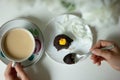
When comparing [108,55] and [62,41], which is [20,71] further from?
[108,55]

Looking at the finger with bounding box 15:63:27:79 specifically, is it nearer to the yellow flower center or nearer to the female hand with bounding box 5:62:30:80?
the female hand with bounding box 5:62:30:80

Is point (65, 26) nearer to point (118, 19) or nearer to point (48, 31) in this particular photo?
point (48, 31)

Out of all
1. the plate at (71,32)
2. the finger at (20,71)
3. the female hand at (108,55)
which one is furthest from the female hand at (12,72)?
the female hand at (108,55)

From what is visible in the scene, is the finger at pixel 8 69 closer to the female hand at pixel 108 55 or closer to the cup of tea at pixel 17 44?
the cup of tea at pixel 17 44

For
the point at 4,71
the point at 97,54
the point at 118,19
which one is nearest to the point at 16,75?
the point at 4,71

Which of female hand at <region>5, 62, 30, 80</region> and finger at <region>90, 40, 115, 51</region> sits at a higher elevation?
female hand at <region>5, 62, 30, 80</region>

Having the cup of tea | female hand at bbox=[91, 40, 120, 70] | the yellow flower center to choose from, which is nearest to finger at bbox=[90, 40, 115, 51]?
female hand at bbox=[91, 40, 120, 70]

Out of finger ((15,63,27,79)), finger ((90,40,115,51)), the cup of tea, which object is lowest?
finger ((90,40,115,51))
